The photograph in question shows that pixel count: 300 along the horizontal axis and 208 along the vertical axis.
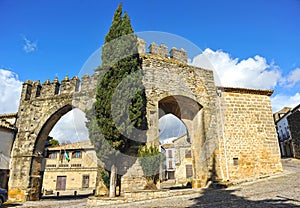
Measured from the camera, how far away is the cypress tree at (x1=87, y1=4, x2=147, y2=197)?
26.1ft

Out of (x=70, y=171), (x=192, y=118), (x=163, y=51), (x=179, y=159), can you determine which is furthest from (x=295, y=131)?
(x=70, y=171)

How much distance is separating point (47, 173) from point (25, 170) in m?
14.9

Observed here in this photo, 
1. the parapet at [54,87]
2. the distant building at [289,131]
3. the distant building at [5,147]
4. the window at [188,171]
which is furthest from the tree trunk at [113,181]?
the window at [188,171]

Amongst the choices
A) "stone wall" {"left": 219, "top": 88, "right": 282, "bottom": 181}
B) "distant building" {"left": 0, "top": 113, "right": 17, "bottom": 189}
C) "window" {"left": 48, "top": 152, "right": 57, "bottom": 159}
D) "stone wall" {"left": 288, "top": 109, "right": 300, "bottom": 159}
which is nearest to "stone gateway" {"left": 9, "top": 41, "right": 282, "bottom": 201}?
"stone wall" {"left": 219, "top": 88, "right": 282, "bottom": 181}

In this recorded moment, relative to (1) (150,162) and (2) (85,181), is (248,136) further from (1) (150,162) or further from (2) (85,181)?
(2) (85,181)

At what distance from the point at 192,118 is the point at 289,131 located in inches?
671

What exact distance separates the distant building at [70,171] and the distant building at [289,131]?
1977 cm

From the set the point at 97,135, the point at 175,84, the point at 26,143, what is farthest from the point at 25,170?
the point at 175,84

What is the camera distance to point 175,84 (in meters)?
10.5

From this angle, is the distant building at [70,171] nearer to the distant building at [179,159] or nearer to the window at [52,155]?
the window at [52,155]

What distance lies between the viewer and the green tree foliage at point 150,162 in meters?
7.95

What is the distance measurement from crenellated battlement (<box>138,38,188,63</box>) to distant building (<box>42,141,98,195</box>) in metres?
16.0

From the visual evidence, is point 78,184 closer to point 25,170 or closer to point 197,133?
point 25,170

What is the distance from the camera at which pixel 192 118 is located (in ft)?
39.0
